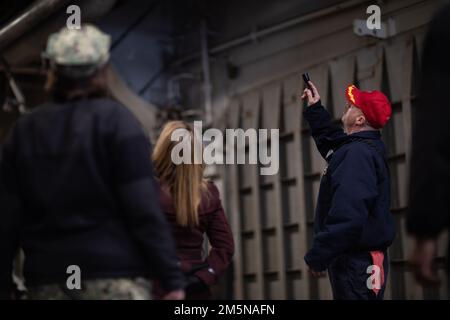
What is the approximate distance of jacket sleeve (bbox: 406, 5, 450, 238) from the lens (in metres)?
2.44

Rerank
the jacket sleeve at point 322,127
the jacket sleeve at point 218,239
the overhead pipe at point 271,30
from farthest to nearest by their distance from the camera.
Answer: the overhead pipe at point 271,30 → the jacket sleeve at point 322,127 → the jacket sleeve at point 218,239

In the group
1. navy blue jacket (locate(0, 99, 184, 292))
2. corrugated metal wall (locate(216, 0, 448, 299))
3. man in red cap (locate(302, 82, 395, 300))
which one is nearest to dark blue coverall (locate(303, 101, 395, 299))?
man in red cap (locate(302, 82, 395, 300))

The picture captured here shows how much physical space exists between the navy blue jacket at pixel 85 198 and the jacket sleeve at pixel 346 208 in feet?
4.19

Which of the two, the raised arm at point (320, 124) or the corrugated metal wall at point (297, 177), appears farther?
the corrugated metal wall at point (297, 177)

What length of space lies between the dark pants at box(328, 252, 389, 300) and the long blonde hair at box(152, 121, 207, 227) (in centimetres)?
77

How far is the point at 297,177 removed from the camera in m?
7.96

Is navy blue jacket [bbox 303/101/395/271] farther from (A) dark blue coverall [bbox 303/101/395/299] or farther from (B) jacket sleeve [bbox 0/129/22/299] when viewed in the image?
(B) jacket sleeve [bbox 0/129/22/299]

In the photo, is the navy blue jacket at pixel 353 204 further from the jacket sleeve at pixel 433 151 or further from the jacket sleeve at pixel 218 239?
the jacket sleeve at pixel 433 151

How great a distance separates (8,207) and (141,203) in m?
0.50

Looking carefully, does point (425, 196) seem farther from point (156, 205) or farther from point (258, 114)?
point (258, 114)

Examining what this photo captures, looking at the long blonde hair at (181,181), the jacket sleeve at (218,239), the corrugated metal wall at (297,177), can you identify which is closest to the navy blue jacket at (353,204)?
the jacket sleeve at (218,239)

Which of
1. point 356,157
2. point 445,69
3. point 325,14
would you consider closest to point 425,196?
point 445,69

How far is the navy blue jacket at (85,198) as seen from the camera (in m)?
2.85
